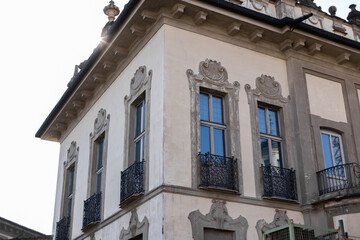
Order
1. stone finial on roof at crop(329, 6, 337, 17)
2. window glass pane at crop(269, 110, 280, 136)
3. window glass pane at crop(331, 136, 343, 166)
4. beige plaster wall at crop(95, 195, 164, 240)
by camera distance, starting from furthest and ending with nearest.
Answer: stone finial on roof at crop(329, 6, 337, 17)
window glass pane at crop(331, 136, 343, 166)
window glass pane at crop(269, 110, 280, 136)
beige plaster wall at crop(95, 195, 164, 240)

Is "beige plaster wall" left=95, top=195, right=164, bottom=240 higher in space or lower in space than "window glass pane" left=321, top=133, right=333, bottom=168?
lower

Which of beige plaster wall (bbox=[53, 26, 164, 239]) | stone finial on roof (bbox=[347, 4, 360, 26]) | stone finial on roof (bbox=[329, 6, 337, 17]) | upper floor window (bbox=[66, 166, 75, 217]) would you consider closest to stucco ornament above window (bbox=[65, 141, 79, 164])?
beige plaster wall (bbox=[53, 26, 164, 239])

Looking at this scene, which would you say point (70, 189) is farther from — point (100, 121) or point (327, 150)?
point (327, 150)

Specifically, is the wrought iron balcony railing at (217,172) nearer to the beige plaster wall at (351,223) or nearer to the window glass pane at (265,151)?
the window glass pane at (265,151)

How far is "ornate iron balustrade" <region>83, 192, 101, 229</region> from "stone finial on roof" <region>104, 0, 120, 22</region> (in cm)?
668

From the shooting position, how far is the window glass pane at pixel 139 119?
13.3 meters

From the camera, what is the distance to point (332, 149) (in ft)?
45.1

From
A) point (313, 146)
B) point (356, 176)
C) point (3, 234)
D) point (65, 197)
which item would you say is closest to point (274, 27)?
point (313, 146)

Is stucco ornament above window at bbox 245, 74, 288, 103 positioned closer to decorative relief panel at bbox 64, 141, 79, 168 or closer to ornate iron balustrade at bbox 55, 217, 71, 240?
decorative relief panel at bbox 64, 141, 79, 168

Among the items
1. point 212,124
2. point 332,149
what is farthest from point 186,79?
point 332,149

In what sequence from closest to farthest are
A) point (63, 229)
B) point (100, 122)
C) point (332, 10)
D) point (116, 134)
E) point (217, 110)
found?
point (217, 110), point (116, 134), point (100, 122), point (332, 10), point (63, 229)

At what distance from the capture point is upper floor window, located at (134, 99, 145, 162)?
42.3 feet

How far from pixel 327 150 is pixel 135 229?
5774mm

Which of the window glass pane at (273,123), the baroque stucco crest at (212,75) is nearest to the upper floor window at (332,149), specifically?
Answer: the window glass pane at (273,123)
